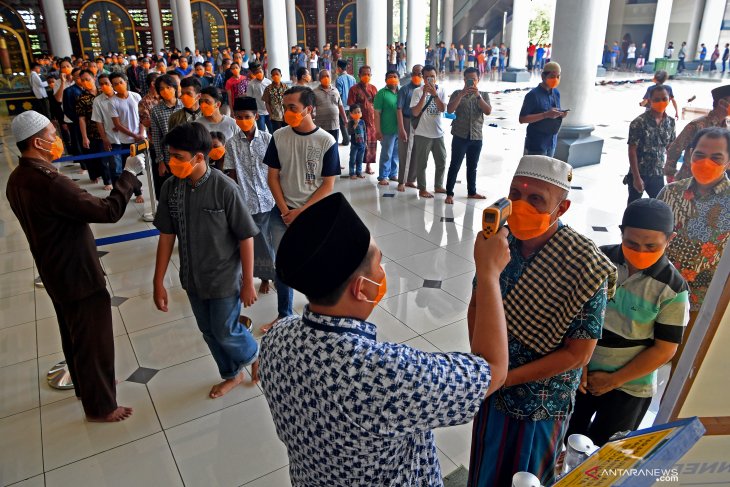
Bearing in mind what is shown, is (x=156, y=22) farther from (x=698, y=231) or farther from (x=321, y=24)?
(x=698, y=231)

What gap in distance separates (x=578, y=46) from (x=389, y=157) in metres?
3.04

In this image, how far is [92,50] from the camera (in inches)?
979

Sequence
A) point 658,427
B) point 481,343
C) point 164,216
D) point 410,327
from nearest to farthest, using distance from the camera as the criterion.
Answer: point 658,427
point 481,343
point 164,216
point 410,327

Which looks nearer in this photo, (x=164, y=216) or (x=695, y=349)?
(x=695, y=349)

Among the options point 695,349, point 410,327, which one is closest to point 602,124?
point 410,327

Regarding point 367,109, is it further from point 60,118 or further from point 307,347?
point 307,347

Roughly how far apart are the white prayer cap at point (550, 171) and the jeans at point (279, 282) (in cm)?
217

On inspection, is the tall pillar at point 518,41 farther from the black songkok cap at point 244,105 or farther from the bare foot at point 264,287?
the bare foot at point 264,287

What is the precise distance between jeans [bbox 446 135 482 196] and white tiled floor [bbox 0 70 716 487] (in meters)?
0.21

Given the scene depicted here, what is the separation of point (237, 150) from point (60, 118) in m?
6.52

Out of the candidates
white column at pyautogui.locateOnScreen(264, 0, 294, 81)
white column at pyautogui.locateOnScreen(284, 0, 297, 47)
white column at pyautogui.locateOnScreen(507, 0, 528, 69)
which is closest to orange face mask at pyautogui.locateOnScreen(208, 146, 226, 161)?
white column at pyautogui.locateOnScreen(264, 0, 294, 81)

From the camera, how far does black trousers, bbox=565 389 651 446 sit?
1889 millimetres

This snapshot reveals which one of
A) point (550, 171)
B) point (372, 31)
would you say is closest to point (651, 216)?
point (550, 171)

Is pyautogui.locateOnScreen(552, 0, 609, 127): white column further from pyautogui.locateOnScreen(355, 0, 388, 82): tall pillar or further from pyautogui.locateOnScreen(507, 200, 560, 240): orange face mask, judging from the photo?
pyautogui.locateOnScreen(507, 200, 560, 240): orange face mask
